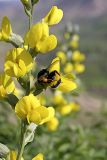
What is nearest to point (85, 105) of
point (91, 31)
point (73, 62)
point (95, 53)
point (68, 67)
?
point (73, 62)

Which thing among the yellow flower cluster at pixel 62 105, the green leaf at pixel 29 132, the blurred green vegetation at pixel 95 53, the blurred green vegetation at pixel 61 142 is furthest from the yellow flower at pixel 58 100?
the blurred green vegetation at pixel 95 53

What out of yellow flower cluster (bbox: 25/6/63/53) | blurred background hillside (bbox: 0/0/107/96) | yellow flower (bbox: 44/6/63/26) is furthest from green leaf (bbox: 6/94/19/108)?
blurred background hillside (bbox: 0/0/107/96)

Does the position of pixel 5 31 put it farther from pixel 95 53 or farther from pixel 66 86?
pixel 95 53

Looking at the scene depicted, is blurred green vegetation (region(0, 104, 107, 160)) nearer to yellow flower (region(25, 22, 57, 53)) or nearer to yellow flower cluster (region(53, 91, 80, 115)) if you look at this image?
yellow flower cluster (region(53, 91, 80, 115))

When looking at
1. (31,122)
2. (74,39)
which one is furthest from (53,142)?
(31,122)

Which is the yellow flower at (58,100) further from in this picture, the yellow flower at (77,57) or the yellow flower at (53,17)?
the yellow flower at (53,17)
